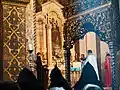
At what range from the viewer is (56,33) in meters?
8.93

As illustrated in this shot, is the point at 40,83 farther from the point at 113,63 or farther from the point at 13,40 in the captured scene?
the point at 13,40

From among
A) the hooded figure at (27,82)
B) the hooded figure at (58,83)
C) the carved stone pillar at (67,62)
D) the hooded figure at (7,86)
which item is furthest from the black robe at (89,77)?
the carved stone pillar at (67,62)

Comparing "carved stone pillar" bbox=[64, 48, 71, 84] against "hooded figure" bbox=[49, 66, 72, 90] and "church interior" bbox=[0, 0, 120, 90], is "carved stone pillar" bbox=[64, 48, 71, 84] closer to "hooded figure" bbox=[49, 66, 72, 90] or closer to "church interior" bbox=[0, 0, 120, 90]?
"church interior" bbox=[0, 0, 120, 90]

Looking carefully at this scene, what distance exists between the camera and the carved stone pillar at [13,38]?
25.6 feet

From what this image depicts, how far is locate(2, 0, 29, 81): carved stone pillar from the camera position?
7812 millimetres

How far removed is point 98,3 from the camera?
312 inches

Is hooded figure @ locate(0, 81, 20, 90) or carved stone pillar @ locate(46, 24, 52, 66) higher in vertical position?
carved stone pillar @ locate(46, 24, 52, 66)

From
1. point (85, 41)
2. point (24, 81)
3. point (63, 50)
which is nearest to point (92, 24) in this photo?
point (63, 50)

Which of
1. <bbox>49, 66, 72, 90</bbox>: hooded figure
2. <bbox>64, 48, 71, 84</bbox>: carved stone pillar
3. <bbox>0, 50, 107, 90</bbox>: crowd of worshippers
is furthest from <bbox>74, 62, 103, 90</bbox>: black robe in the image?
<bbox>64, 48, 71, 84</bbox>: carved stone pillar

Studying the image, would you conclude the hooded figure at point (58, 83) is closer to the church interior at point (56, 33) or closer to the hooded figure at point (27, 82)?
the hooded figure at point (27, 82)

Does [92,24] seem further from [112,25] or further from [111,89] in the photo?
[111,89]

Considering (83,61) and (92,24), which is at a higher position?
(92,24)

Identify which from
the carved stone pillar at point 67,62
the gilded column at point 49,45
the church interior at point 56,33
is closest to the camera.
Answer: the church interior at point 56,33

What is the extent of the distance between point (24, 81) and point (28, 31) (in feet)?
17.5
